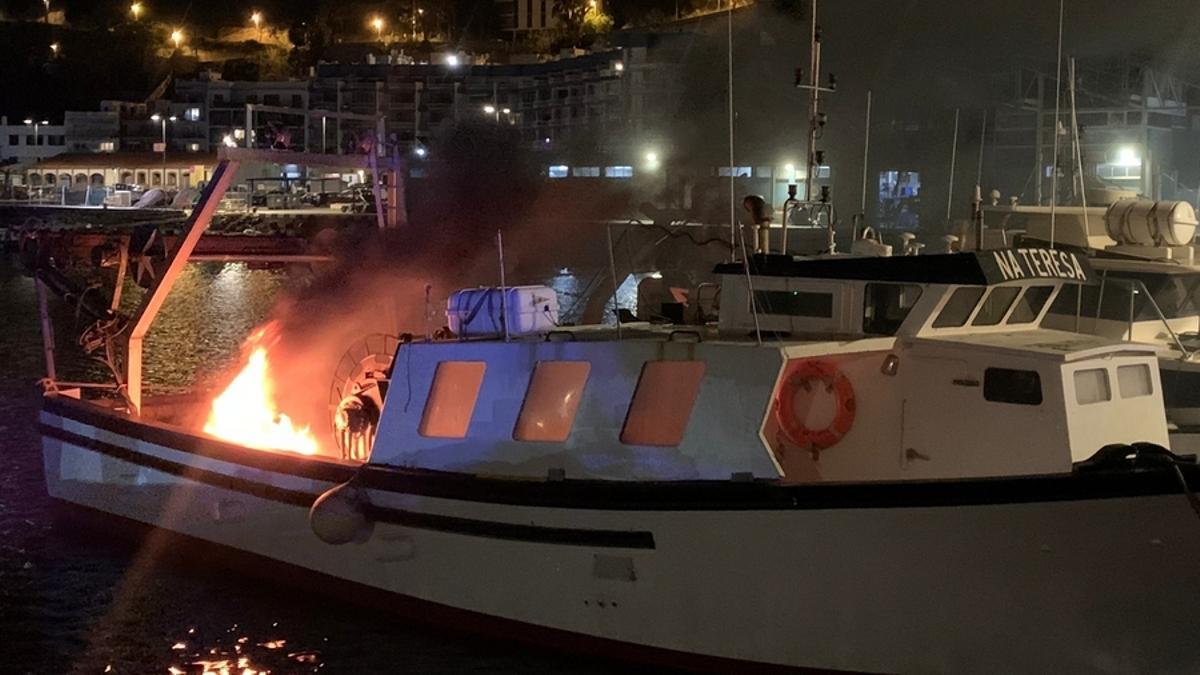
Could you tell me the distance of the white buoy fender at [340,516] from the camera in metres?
11.5

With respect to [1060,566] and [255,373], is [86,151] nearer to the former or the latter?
[255,373]

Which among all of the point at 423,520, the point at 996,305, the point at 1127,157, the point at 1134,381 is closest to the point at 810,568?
the point at 996,305

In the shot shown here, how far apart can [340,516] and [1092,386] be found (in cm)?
659

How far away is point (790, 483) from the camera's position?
962cm

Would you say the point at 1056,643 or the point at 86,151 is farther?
the point at 86,151

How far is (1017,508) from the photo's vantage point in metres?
8.88

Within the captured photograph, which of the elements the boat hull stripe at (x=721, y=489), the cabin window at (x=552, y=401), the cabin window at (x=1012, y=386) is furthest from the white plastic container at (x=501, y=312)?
the cabin window at (x=1012, y=386)

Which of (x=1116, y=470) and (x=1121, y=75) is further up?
(x=1121, y=75)

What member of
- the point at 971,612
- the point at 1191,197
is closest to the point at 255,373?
the point at 971,612

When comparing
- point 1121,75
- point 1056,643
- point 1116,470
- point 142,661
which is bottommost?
point 142,661

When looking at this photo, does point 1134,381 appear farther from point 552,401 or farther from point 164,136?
point 164,136

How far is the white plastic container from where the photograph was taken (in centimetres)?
1198

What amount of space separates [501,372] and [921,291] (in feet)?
12.3

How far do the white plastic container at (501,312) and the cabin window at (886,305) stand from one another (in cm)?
303
